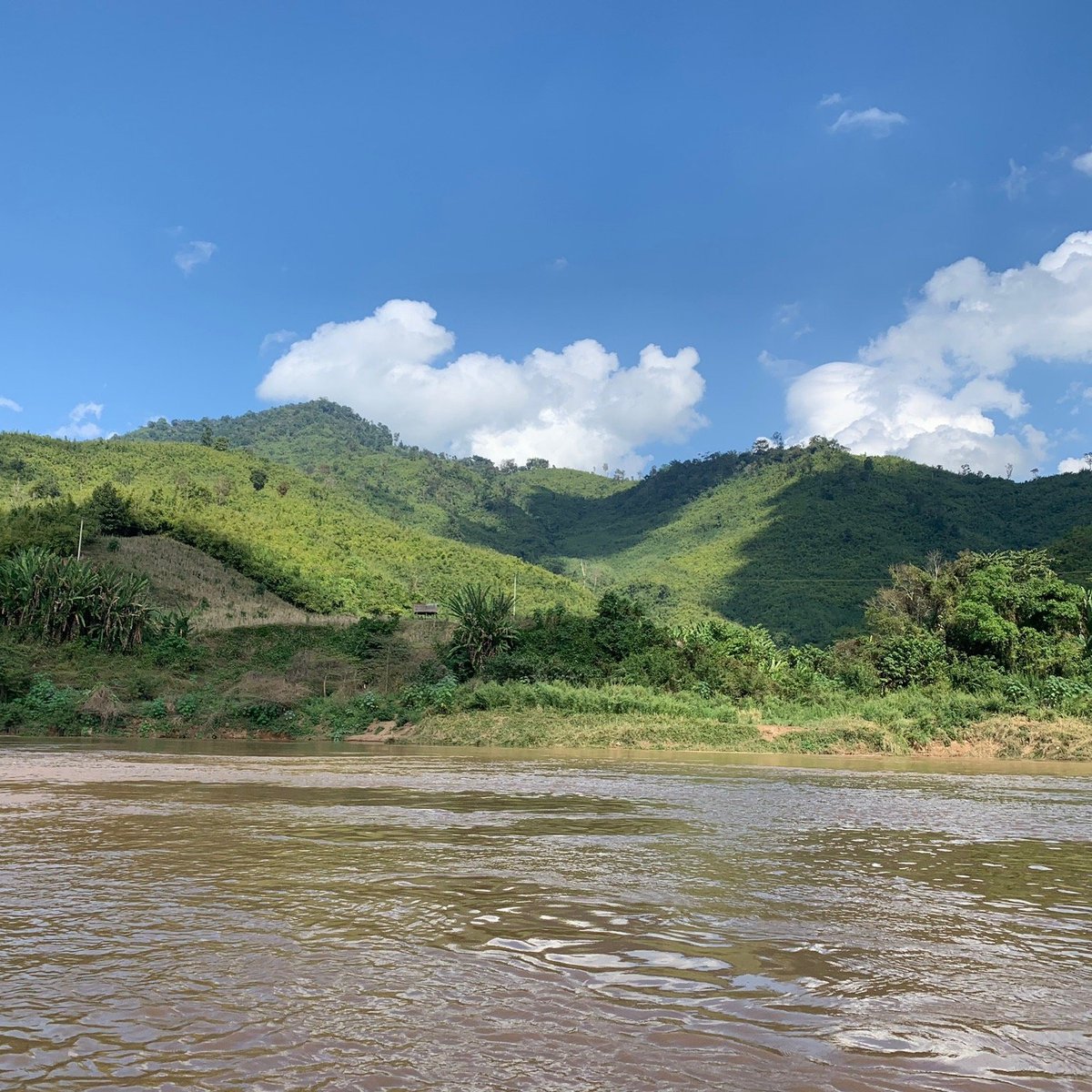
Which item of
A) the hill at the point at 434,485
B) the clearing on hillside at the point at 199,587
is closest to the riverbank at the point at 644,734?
the clearing on hillside at the point at 199,587

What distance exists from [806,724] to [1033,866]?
89.1 feet

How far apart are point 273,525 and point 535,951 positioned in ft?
286

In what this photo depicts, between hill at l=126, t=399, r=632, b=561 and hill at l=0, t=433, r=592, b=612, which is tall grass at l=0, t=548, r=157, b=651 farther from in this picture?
hill at l=126, t=399, r=632, b=561

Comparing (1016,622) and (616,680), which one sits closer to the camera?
(616,680)

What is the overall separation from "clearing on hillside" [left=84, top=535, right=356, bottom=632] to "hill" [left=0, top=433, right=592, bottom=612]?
5.58 feet

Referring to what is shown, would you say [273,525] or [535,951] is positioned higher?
[273,525]

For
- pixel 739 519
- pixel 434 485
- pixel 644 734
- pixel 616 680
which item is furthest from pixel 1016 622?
pixel 434 485

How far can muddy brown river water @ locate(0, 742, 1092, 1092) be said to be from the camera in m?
3.98

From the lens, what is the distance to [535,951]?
585 cm

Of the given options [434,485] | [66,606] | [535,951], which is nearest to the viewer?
[535,951]

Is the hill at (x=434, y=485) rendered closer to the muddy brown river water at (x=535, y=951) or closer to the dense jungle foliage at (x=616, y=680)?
the dense jungle foliage at (x=616, y=680)

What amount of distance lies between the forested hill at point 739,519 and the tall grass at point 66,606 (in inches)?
2002

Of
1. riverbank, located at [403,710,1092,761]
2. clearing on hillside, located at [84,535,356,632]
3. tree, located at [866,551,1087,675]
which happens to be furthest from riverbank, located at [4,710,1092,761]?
clearing on hillside, located at [84,535,356,632]

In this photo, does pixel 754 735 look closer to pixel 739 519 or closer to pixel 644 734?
pixel 644 734
